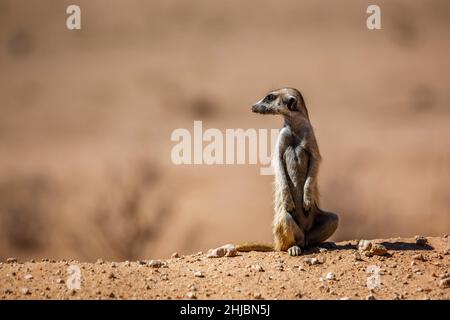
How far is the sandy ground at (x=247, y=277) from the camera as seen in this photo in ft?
21.8

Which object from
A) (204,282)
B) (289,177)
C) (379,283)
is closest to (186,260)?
(204,282)

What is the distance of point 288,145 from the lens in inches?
332

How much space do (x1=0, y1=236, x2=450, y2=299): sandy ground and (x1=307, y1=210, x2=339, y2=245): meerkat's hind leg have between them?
0.21 meters

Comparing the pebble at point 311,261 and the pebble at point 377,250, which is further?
the pebble at point 377,250

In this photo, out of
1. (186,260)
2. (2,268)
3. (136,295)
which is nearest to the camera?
(136,295)

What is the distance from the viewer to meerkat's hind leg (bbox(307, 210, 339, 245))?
27.5ft

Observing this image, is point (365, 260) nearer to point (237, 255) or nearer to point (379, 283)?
point (379, 283)

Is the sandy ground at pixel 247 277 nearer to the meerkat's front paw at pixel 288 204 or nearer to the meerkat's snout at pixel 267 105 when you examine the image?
the meerkat's front paw at pixel 288 204

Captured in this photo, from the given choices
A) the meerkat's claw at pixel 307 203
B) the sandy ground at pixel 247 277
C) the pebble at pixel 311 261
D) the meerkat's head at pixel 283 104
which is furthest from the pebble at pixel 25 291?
the meerkat's head at pixel 283 104

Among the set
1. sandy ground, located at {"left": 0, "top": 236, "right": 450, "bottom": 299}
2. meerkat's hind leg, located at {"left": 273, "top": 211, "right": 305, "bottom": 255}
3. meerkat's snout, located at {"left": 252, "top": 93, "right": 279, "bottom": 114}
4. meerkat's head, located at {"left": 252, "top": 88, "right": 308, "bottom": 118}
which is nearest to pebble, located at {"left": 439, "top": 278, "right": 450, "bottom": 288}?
sandy ground, located at {"left": 0, "top": 236, "right": 450, "bottom": 299}

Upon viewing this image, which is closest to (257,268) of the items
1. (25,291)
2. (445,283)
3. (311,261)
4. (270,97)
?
(311,261)

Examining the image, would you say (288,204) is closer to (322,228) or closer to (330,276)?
(322,228)

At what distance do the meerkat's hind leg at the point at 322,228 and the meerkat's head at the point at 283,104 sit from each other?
1317 millimetres

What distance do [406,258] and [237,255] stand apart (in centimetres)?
197
